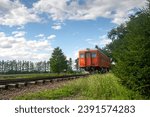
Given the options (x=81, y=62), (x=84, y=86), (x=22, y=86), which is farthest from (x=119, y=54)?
(x=81, y=62)

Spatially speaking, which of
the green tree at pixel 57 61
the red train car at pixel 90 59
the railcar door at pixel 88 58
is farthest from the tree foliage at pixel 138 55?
the green tree at pixel 57 61

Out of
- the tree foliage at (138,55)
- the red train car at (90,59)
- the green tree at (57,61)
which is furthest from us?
the green tree at (57,61)

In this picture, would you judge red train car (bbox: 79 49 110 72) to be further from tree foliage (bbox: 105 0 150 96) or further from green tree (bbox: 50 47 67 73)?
tree foliage (bbox: 105 0 150 96)

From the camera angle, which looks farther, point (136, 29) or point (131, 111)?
point (136, 29)

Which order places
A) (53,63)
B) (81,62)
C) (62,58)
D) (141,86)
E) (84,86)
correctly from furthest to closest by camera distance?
1. (62,58)
2. (53,63)
3. (81,62)
4. (84,86)
5. (141,86)

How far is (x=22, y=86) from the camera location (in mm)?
21578

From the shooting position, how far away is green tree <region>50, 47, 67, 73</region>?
60.3m

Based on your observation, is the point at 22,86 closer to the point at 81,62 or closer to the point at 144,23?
the point at 144,23

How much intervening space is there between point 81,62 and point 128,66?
1037 inches

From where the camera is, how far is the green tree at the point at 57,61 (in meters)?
60.3

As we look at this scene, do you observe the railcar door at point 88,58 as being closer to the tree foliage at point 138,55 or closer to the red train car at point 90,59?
the red train car at point 90,59

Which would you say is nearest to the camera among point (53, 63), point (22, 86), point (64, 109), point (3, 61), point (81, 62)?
point (64, 109)

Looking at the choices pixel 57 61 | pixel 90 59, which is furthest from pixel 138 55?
pixel 57 61

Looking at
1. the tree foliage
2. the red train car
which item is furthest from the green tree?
the tree foliage
